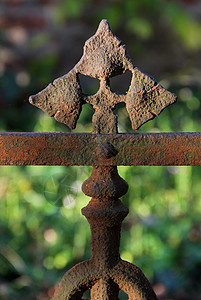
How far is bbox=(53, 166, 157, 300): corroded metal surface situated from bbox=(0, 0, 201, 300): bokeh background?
960mm

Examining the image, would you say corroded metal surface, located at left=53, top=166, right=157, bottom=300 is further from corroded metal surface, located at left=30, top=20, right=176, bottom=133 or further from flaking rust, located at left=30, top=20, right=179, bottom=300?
corroded metal surface, located at left=30, top=20, right=176, bottom=133

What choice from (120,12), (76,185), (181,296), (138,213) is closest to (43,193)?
(76,185)

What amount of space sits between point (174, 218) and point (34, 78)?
1483 mm

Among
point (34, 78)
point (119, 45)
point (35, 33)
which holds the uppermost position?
point (119, 45)

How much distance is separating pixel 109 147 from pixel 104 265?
24 centimetres

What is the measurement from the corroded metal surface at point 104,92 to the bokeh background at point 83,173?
3.82 ft

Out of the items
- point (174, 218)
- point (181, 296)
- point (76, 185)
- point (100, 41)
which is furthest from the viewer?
point (76, 185)

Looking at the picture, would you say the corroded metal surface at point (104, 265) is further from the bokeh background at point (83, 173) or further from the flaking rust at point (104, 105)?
the bokeh background at point (83, 173)

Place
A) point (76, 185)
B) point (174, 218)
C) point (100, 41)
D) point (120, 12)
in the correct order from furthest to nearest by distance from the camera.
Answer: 1. point (120, 12)
2. point (76, 185)
3. point (174, 218)
4. point (100, 41)

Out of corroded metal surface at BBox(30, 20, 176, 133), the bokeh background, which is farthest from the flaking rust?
the bokeh background

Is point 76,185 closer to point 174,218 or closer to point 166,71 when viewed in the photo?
point 174,218

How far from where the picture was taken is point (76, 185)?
2.45 m

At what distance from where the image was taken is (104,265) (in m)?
0.88

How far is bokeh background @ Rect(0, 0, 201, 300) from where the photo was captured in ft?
6.47
